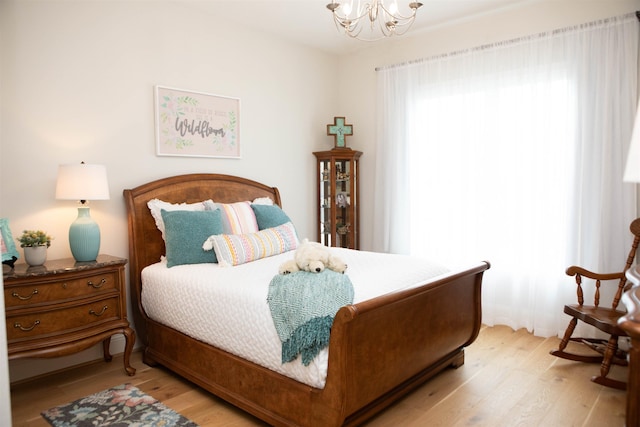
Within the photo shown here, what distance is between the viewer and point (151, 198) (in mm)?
3277

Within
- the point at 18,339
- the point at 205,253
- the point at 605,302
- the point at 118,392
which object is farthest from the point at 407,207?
the point at 18,339

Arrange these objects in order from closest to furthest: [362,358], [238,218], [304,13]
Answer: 1. [362,358]
2. [238,218]
3. [304,13]

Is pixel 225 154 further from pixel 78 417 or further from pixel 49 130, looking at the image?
pixel 78 417

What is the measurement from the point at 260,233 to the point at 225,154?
98 centimetres

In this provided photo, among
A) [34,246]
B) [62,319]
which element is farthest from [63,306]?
[34,246]

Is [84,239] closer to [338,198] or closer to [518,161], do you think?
[338,198]

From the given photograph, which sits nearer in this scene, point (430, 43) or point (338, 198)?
point (430, 43)

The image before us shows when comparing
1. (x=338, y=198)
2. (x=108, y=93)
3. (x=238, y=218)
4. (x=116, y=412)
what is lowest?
(x=116, y=412)

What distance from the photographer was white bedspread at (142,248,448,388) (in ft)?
6.99

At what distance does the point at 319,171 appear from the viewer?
15.5ft

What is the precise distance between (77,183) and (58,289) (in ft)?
2.15

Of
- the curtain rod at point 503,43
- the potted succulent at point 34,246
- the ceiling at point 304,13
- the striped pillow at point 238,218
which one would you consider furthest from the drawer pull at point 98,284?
the curtain rod at point 503,43

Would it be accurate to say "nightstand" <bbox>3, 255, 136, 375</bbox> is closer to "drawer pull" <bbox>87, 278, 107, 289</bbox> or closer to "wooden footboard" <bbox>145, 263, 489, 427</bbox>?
"drawer pull" <bbox>87, 278, 107, 289</bbox>

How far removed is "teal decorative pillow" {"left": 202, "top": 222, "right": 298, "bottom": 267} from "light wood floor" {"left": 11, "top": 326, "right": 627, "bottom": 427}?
0.87 metres
